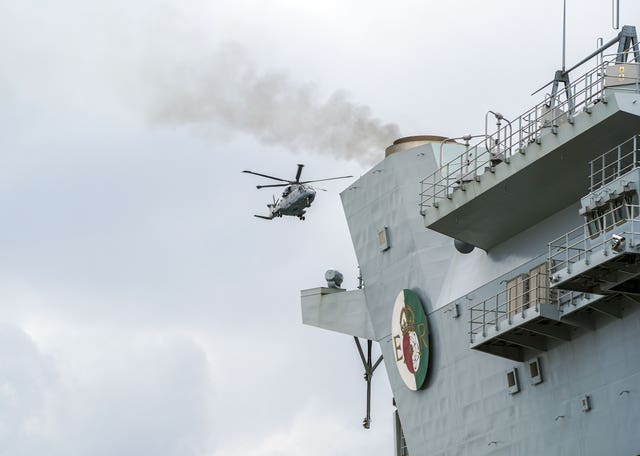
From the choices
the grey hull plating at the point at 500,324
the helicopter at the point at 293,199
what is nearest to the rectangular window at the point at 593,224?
the grey hull plating at the point at 500,324

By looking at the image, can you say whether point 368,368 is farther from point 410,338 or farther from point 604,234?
point 604,234

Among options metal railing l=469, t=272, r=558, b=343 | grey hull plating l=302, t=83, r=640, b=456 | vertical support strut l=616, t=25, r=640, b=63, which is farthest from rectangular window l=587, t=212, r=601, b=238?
vertical support strut l=616, t=25, r=640, b=63

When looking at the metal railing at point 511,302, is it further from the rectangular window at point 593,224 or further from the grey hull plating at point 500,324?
the rectangular window at point 593,224

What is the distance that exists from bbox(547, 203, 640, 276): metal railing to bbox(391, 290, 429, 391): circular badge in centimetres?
634

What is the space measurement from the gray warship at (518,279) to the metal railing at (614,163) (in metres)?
0.05

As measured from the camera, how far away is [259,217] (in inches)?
2603

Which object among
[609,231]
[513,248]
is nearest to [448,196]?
[513,248]

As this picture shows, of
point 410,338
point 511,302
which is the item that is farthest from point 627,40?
point 410,338

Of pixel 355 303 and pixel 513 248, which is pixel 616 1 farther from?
pixel 355 303

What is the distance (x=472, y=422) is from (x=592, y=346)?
493cm

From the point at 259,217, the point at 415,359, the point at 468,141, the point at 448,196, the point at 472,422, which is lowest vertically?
the point at 472,422

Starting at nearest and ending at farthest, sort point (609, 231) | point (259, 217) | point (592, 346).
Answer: point (609, 231) < point (592, 346) < point (259, 217)

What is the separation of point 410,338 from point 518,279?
17.3 feet

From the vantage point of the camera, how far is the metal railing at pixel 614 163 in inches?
1067
